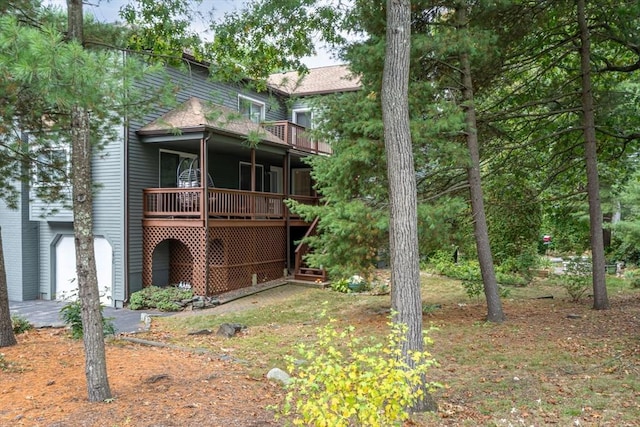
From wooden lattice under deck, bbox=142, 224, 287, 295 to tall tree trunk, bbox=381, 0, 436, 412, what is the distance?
29.4 feet

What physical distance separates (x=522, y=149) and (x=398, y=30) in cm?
696

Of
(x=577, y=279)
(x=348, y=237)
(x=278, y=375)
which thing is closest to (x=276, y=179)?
(x=348, y=237)

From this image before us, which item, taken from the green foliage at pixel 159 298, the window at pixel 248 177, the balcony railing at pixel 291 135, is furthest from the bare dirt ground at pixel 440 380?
the window at pixel 248 177

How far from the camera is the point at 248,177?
1838cm

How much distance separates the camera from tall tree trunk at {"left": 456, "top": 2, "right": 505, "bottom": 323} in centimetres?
879

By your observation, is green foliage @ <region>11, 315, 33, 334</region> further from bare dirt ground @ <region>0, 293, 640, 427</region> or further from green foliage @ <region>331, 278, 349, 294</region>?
green foliage @ <region>331, 278, 349, 294</region>

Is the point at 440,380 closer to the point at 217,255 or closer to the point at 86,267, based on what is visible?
the point at 86,267

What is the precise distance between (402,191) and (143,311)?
981 cm

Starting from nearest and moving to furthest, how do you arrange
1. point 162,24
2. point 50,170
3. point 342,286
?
point 162,24
point 50,170
point 342,286

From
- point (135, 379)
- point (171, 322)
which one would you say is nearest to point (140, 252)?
point (171, 322)

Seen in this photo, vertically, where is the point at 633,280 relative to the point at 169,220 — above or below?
below

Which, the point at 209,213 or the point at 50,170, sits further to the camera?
the point at 209,213

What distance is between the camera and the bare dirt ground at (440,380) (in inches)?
172

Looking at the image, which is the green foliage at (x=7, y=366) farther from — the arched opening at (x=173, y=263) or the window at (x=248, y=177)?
the window at (x=248, y=177)
